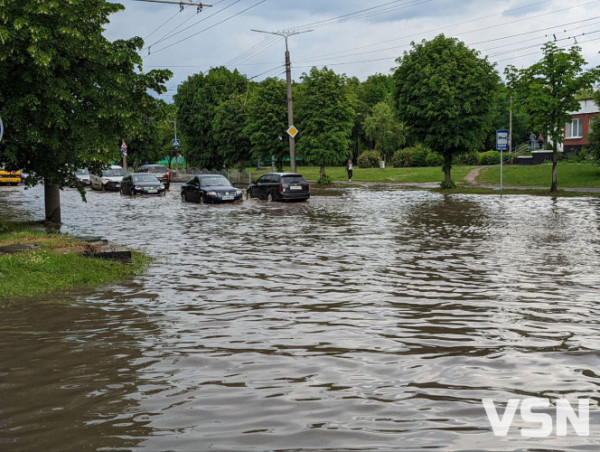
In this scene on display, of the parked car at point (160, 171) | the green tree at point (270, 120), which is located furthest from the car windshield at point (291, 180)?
the parked car at point (160, 171)

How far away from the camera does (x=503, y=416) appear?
5000mm

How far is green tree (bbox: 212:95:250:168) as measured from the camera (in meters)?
60.6

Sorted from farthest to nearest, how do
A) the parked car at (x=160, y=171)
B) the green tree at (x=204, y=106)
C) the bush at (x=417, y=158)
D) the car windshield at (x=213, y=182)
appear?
1. the green tree at (x=204, y=106)
2. the bush at (x=417, y=158)
3. the parked car at (x=160, y=171)
4. the car windshield at (x=213, y=182)

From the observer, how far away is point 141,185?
135ft

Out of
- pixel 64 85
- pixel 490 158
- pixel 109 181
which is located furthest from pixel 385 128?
pixel 64 85

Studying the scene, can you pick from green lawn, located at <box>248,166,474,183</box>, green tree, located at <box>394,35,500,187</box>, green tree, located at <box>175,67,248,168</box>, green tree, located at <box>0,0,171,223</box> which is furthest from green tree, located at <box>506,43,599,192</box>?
green tree, located at <box>175,67,248,168</box>

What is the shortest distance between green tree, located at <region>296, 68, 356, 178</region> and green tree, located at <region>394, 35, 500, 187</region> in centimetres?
883

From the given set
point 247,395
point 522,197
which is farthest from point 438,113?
point 247,395

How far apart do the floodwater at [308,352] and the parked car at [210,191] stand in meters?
18.2

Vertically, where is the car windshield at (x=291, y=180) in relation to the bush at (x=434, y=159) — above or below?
below

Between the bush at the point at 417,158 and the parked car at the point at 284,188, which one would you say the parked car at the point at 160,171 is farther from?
the bush at the point at 417,158

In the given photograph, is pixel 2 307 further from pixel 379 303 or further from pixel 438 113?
pixel 438 113

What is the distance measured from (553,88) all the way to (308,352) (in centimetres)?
3317

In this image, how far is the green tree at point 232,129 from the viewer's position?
60594mm
